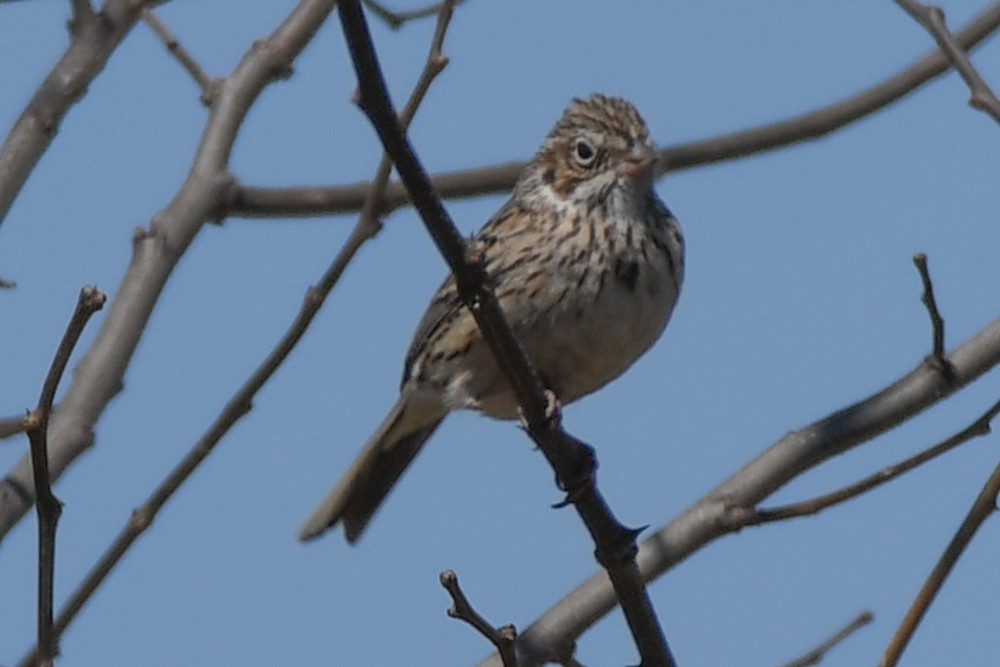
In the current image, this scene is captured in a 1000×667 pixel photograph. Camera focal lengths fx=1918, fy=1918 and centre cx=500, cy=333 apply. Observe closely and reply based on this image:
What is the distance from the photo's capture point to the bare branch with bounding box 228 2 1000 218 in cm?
541

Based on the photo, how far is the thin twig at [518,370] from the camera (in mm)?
2957

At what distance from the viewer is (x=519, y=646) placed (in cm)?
479

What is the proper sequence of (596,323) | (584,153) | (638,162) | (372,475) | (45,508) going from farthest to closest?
(372,475)
(584,153)
(638,162)
(596,323)
(45,508)

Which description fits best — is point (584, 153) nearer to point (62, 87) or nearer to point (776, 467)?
point (776, 467)

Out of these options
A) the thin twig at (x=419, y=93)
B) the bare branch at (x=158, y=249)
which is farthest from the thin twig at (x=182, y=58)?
the thin twig at (x=419, y=93)

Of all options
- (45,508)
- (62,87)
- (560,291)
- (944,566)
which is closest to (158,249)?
(62,87)

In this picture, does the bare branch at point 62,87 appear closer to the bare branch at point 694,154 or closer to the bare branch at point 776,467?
the bare branch at point 694,154

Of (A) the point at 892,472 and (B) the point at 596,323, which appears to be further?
(B) the point at 596,323

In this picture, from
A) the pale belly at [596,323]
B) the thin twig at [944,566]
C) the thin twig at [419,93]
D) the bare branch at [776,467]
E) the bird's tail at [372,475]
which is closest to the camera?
the thin twig at [944,566]

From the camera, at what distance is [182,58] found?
5633 millimetres

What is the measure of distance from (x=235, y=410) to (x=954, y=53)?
178 centimetres

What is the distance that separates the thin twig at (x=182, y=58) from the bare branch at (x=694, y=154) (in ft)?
1.18

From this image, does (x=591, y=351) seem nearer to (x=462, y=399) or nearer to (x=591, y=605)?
(x=462, y=399)

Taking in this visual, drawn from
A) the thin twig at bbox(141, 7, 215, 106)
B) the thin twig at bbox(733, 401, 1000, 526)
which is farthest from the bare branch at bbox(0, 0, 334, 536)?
the thin twig at bbox(733, 401, 1000, 526)
